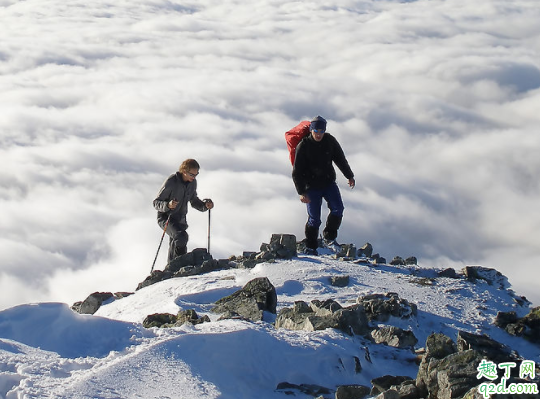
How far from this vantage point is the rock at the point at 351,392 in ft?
17.7

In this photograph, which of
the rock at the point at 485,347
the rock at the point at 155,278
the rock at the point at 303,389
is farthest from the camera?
the rock at the point at 155,278

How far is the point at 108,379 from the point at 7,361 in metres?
0.85

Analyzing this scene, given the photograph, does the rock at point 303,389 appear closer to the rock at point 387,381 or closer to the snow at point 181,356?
the snow at point 181,356

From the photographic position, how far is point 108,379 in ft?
16.9

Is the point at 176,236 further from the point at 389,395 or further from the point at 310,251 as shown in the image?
the point at 389,395

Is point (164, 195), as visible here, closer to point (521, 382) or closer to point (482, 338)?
point (482, 338)

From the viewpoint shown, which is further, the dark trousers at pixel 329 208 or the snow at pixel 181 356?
the dark trousers at pixel 329 208

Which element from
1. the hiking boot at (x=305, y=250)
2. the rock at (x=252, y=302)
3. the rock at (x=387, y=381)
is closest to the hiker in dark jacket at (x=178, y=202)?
the hiking boot at (x=305, y=250)

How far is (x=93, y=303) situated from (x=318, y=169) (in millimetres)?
3994

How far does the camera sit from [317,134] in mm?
9875

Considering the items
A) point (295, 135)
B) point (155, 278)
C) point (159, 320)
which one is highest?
point (295, 135)

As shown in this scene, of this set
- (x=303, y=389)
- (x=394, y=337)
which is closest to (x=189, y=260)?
(x=394, y=337)

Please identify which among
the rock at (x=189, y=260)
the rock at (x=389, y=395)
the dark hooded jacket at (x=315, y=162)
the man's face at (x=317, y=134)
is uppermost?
the man's face at (x=317, y=134)

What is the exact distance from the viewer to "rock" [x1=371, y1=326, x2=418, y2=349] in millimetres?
6887
